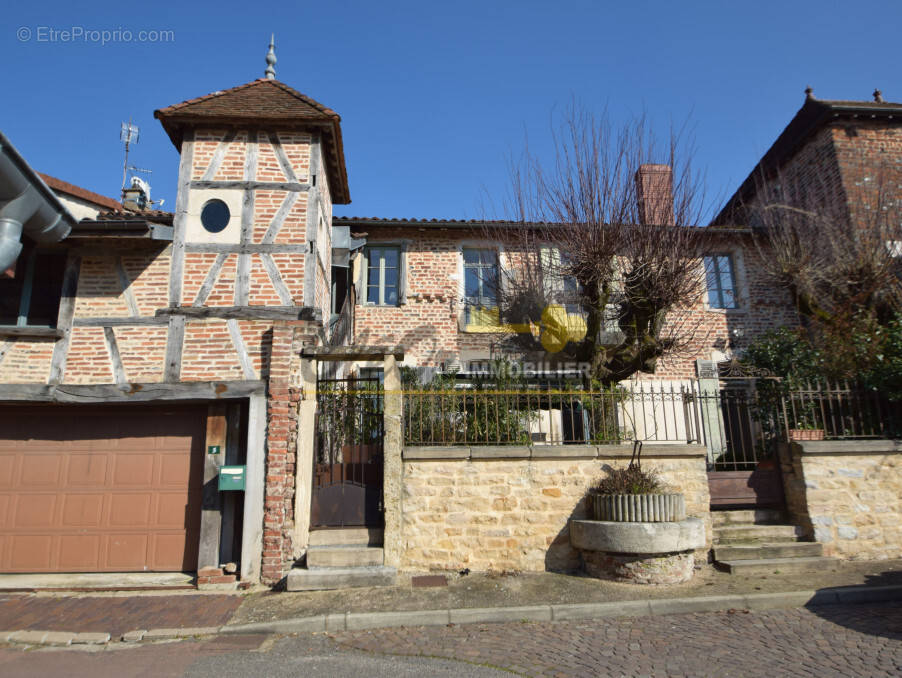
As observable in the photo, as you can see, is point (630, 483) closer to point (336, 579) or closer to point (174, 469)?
point (336, 579)

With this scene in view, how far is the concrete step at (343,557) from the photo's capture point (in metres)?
5.70

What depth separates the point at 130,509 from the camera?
636 centimetres

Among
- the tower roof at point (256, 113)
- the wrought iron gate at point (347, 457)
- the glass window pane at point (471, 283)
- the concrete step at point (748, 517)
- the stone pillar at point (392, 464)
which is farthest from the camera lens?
the glass window pane at point (471, 283)

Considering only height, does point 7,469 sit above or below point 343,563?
above

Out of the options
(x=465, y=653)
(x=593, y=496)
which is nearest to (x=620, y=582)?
(x=593, y=496)

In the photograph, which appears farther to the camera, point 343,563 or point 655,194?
point 655,194

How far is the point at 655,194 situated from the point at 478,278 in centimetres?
388

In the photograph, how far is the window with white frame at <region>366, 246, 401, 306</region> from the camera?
1051 cm

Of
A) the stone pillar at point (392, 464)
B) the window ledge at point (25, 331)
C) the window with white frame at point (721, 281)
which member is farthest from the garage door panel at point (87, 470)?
the window with white frame at point (721, 281)

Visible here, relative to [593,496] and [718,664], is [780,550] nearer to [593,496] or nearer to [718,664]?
[593,496]

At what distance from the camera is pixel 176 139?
7324mm

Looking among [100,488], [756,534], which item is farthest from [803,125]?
[100,488]

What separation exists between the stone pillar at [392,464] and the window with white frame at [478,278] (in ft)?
14.2

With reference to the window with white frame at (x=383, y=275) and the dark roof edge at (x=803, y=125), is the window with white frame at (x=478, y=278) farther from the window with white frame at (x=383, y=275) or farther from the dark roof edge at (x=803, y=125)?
the dark roof edge at (x=803, y=125)
